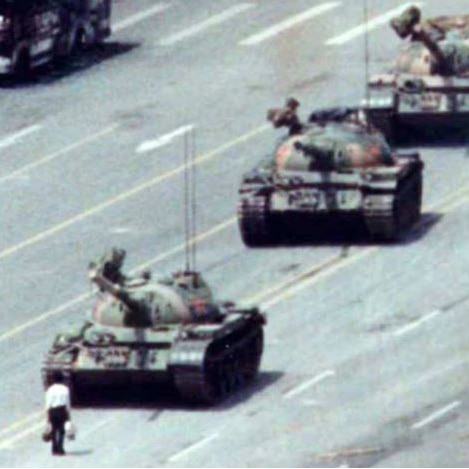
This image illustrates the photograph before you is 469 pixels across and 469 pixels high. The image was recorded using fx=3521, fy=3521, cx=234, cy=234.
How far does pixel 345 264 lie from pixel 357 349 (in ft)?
25.9

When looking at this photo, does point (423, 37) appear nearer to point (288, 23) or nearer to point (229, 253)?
point (229, 253)

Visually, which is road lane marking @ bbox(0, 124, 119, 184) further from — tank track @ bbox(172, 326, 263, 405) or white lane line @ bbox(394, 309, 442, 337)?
tank track @ bbox(172, 326, 263, 405)

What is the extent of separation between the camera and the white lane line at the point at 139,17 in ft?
374

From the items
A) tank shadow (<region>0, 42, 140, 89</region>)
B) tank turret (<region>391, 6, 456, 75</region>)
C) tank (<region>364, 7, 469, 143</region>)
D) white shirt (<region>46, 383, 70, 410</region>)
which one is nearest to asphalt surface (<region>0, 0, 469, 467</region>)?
tank shadow (<region>0, 42, 140, 89</region>)

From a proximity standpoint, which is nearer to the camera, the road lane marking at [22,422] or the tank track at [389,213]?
the road lane marking at [22,422]

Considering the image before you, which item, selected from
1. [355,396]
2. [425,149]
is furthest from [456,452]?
[425,149]

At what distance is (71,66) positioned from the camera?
10844 cm

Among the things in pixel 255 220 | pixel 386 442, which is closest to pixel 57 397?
pixel 386 442

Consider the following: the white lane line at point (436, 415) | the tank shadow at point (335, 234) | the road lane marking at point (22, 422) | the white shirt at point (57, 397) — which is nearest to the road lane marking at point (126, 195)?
the tank shadow at point (335, 234)

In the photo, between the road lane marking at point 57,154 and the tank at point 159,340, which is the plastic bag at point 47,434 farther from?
the road lane marking at point 57,154

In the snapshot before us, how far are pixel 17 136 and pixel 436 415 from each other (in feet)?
102

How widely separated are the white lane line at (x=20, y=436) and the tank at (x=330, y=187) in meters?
15.1

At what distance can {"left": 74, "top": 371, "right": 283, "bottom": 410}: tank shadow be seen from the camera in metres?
73.8

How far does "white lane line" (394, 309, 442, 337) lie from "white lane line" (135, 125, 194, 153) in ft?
62.9
